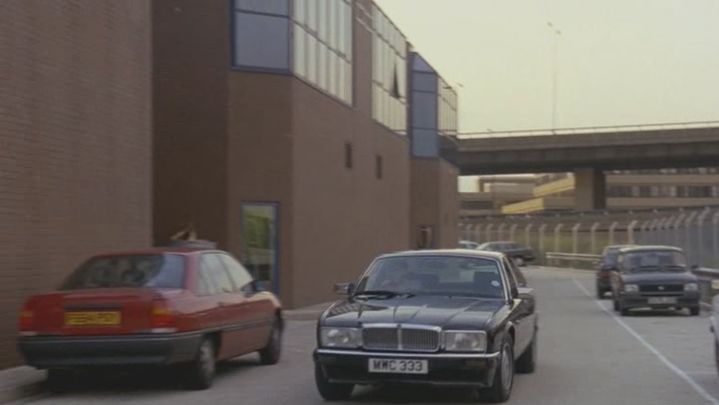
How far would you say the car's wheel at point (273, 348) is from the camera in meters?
14.1

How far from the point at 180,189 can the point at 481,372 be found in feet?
48.6

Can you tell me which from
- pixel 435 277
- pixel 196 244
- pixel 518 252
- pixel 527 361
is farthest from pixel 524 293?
pixel 518 252

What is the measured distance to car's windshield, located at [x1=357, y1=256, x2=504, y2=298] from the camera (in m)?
11.1

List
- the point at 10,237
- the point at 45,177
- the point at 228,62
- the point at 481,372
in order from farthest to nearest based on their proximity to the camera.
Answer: the point at 228,62
the point at 45,177
the point at 10,237
the point at 481,372

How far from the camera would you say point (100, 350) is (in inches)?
421

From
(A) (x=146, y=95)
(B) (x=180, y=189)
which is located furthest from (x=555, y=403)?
(B) (x=180, y=189)

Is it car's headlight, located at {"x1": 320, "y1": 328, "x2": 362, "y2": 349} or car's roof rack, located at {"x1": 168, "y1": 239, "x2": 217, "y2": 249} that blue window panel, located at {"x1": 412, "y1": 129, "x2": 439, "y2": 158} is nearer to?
car's roof rack, located at {"x1": 168, "y1": 239, "x2": 217, "y2": 249}

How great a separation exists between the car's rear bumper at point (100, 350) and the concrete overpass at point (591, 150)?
55.1 meters

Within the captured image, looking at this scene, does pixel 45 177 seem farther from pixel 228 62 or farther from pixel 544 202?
Answer: pixel 544 202

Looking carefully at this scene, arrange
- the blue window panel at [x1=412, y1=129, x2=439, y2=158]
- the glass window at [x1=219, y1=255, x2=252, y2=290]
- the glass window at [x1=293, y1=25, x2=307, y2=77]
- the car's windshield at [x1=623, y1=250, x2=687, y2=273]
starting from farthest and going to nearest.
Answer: the blue window panel at [x1=412, y1=129, x2=439, y2=158] → the glass window at [x1=293, y1=25, x2=307, y2=77] → the car's windshield at [x1=623, y1=250, x2=687, y2=273] → the glass window at [x1=219, y1=255, x2=252, y2=290]

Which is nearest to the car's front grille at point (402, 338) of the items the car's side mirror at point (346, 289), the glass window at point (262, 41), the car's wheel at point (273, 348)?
the car's side mirror at point (346, 289)

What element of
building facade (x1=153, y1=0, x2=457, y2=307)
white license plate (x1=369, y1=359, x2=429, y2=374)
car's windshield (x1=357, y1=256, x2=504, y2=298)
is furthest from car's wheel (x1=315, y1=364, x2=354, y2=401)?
building facade (x1=153, y1=0, x2=457, y2=307)

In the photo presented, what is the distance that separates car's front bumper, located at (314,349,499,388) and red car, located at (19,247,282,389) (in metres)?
1.85

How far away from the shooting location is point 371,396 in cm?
1091
